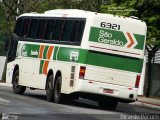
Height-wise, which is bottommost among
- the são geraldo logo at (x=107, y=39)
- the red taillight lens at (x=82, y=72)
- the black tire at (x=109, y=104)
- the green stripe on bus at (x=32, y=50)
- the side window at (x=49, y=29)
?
the black tire at (x=109, y=104)

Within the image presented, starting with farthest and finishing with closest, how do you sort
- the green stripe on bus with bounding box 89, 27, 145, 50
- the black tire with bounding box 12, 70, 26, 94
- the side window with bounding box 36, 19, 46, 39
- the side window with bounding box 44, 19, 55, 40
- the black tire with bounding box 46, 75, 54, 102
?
the black tire with bounding box 12, 70, 26, 94, the side window with bounding box 36, 19, 46, 39, the side window with bounding box 44, 19, 55, 40, the black tire with bounding box 46, 75, 54, 102, the green stripe on bus with bounding box 89, 27, 145, 50

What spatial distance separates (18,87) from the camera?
102 feet

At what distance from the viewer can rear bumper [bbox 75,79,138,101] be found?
24219 mm

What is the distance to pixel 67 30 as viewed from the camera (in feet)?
85.9

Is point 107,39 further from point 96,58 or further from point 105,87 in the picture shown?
point 105,87

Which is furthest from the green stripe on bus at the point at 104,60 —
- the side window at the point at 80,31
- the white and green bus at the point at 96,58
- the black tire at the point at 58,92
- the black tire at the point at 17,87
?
the black tire at the point at 17,87

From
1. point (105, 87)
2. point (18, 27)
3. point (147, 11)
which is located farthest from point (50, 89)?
point (147, 11)

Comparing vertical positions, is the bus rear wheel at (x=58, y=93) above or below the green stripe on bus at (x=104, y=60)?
below

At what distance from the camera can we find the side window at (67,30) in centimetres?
2594

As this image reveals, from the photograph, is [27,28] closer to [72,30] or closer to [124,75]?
[72,30]

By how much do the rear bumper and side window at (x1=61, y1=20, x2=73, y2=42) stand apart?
2341 mm

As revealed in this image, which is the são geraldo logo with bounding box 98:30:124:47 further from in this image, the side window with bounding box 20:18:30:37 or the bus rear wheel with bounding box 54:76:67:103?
the side window with bounding box 20:18:30:37

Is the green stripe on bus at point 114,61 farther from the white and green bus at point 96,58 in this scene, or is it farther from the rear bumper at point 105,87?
the rear bumper at point 105,87

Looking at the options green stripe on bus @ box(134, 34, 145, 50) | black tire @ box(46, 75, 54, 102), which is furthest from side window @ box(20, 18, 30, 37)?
green stripe on bus @ box(134, 34, 145, 50)
